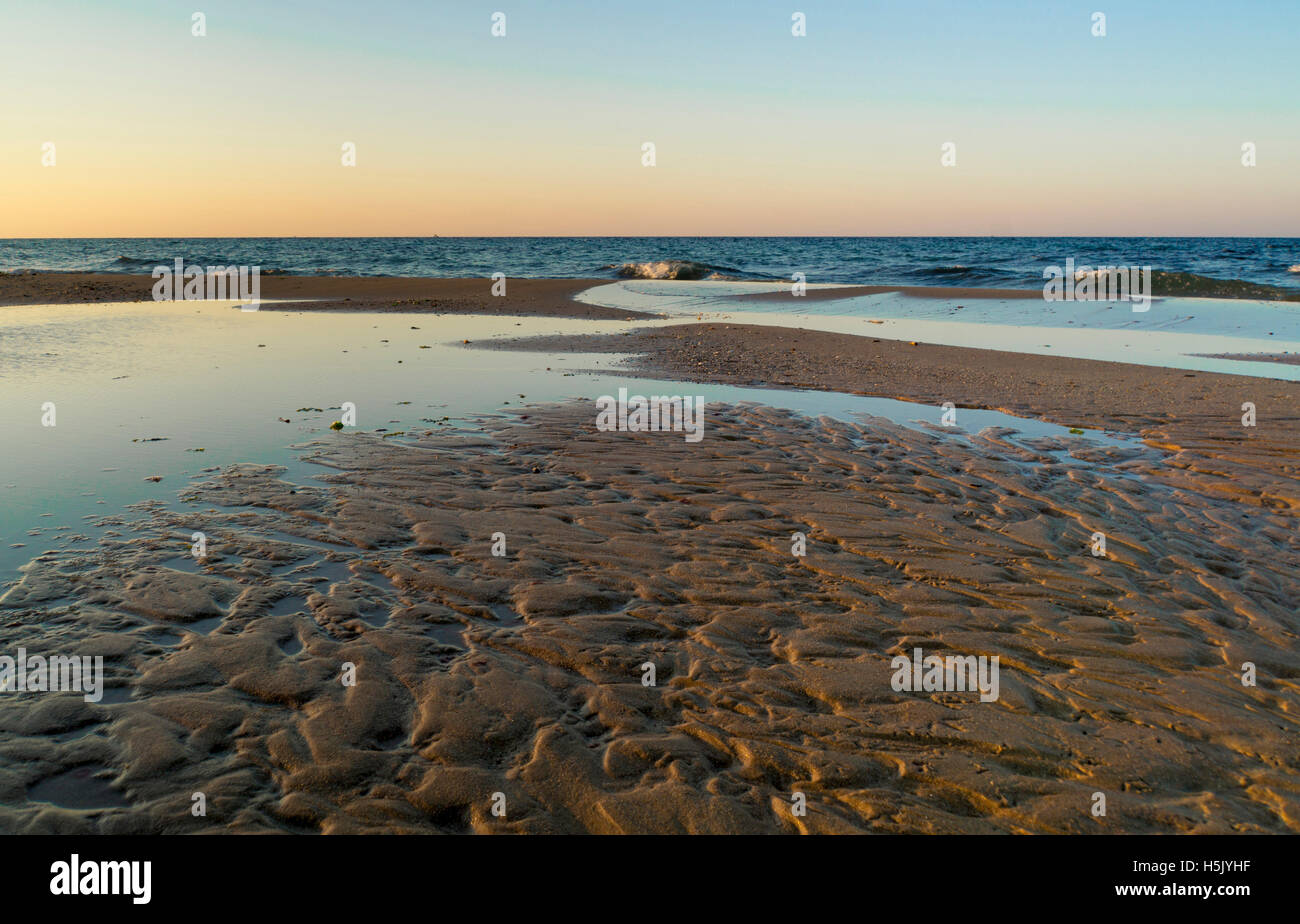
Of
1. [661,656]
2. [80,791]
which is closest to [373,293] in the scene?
[661,656]

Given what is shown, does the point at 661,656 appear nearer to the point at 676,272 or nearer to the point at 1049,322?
the point at 1049,322

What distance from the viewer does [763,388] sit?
1368 cm

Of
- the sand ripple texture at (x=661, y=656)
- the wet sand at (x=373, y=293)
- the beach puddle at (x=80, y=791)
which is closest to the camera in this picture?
the beach puddle at (x=80, y=791)

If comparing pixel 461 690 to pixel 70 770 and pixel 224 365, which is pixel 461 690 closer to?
pixel 70 770

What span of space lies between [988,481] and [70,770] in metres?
7.72

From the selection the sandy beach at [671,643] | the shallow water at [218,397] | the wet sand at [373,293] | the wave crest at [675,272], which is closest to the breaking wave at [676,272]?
the wave crest at [675,272]

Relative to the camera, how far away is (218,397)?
469 inches

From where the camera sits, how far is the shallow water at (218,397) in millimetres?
7574

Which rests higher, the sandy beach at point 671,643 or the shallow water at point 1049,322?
the shallow water at point 1049,322

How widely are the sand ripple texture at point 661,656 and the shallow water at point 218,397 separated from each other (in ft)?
2.53

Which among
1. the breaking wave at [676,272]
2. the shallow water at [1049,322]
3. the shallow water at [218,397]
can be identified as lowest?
the shallow water at [218,397]

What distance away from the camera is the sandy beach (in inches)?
143

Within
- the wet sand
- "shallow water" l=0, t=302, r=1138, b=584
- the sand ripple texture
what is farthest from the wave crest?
the sand ripple texture

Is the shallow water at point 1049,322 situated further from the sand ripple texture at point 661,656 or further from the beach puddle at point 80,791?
the beach puddle at point 80,791
